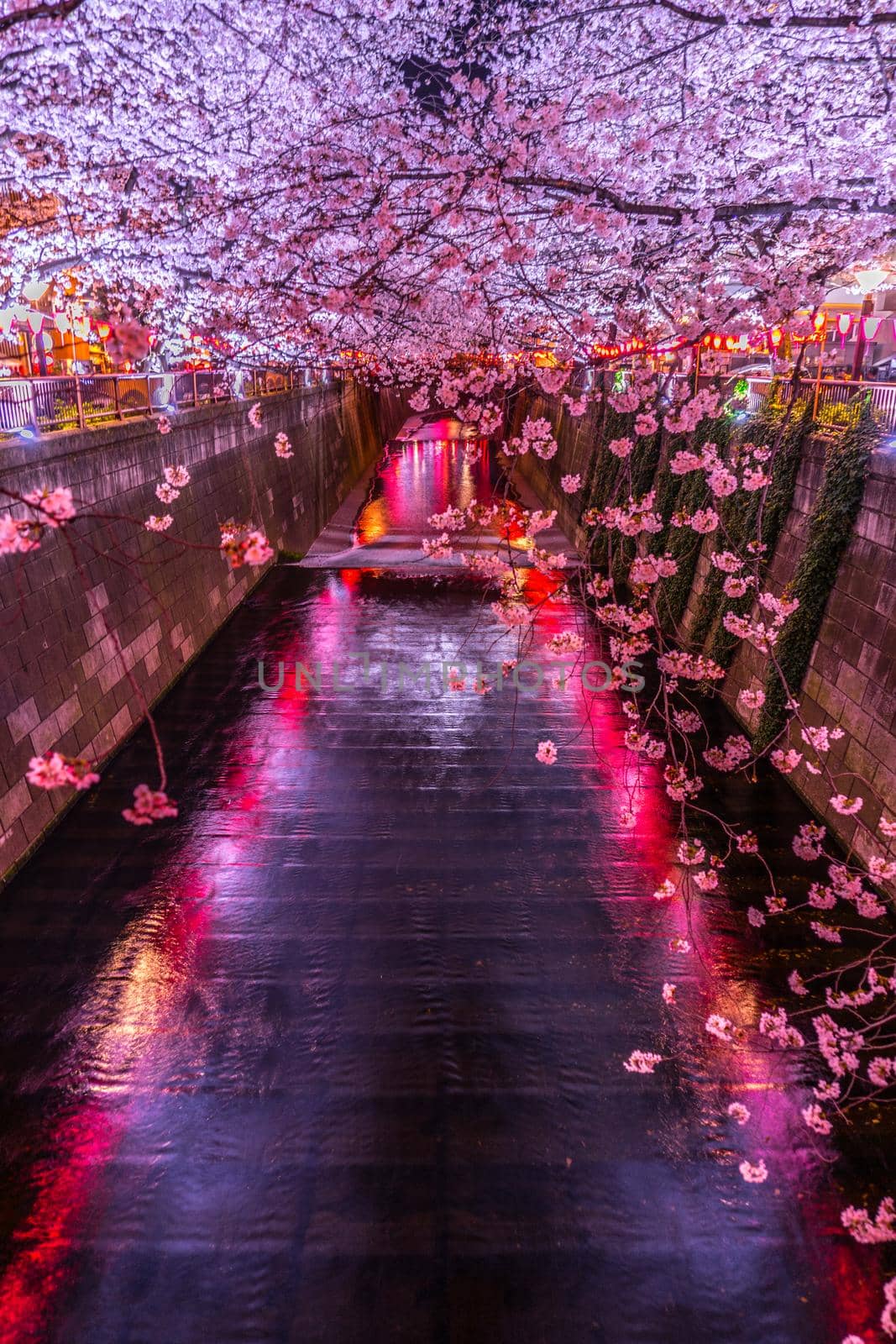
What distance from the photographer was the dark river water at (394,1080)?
4.26 metres

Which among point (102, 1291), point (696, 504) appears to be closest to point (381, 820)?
point (102, 1291)

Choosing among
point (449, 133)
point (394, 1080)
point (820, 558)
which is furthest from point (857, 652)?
point (449, 133)

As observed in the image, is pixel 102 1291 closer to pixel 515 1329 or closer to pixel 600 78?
pixel 515 1329

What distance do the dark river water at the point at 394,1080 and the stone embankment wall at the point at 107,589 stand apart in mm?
924

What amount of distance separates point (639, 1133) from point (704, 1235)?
733mm

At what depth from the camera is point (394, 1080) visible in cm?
559

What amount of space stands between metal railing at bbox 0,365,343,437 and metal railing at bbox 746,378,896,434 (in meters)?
8.60

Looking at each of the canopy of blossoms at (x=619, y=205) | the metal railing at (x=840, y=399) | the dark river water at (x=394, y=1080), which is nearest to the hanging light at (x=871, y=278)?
the canopy of blossoms at (x=619, y=205)

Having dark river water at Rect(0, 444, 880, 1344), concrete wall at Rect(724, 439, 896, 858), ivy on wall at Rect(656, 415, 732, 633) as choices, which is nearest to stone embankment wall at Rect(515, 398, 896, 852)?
concrete wall at Rect(724, 439, 896, 858)

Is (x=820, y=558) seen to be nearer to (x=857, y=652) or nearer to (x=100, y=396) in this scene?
(x=857, y=652)

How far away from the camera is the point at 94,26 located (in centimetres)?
941

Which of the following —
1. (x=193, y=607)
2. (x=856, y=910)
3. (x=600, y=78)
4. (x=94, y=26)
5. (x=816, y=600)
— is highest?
(x=94, y=26)

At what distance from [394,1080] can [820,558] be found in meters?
7.85

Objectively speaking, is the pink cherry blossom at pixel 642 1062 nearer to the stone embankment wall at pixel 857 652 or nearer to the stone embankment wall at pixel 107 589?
the stone embankment wall at pixel 857 652
